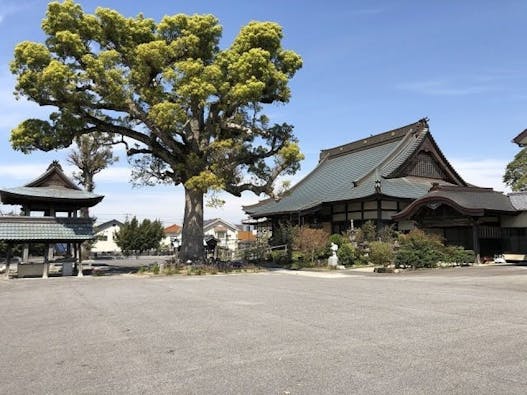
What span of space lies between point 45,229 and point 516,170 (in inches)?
1512

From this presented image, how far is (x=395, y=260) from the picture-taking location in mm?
21875

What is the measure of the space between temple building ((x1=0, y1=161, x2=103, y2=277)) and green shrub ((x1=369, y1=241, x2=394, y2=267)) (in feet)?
47.4

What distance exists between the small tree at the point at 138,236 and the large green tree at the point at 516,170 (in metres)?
38.3

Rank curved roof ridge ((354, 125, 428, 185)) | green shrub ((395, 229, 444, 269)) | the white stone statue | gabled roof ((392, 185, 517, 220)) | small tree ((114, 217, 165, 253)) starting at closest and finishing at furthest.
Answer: green shrub ((395, 229, 444, 269)) → gabled roof ((392, 185, 517, 220)) → the white stone statue → curved roof ridge ((354, 125, 428, 185)) → small tree ((114, 217, 165, 253))

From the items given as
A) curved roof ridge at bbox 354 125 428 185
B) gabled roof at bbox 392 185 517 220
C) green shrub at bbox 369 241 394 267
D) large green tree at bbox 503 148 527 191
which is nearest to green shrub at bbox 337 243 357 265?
green shrub at bbox 369 241 394 267

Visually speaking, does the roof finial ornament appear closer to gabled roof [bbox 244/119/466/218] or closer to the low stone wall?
the low stone wall

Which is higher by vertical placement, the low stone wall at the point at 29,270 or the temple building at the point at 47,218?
the temple building at the point at 47,218

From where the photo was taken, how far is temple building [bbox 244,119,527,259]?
24969mm

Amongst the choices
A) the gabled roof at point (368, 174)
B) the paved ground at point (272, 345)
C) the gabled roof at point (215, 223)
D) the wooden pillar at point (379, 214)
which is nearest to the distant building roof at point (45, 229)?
the gabled roof at point (368, 174)

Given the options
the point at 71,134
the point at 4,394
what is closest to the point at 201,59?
the point at 71,134

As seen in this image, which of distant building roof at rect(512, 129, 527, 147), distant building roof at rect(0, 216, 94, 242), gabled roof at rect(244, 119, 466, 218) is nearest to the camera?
distant building roof at rect(0, 216, 94, 242)

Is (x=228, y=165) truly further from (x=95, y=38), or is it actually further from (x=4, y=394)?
(x=4, y=394)

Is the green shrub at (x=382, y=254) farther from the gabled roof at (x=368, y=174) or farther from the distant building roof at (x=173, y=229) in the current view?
the distant building roof at (x=173, y=229)

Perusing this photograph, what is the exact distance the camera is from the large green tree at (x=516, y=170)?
41.2 meters
